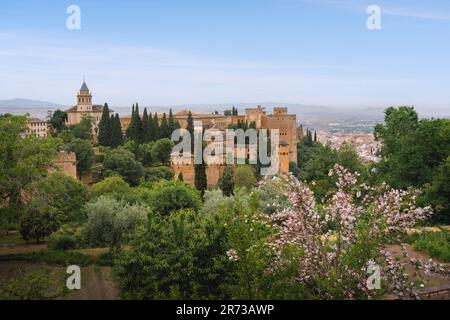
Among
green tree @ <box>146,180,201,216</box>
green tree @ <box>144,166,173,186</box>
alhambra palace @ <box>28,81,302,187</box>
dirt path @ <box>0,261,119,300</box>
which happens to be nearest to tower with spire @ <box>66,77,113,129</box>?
alhambra palace @ <box>28,81,302,187</box>

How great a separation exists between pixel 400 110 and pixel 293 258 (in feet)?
65.9

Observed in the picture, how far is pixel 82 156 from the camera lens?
1575 inches

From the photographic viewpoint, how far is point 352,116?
8894 cm

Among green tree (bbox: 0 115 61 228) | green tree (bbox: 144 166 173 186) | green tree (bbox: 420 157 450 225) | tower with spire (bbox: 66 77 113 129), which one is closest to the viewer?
green tree (bbox: 0 115 61 228)

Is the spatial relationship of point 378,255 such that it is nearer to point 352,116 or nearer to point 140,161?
point 140,161

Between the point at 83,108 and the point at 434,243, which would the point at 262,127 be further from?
the point at 434,243

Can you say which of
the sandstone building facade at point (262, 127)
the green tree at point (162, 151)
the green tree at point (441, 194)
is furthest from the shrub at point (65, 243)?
the green tree at point (162, 151)

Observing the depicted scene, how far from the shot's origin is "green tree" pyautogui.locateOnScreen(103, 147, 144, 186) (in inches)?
1481

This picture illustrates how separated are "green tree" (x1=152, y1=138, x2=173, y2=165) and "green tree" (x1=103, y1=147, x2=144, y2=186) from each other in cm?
516

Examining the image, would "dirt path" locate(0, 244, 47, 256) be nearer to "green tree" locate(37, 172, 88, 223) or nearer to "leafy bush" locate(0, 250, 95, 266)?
"leafy bush" locate(0, 250, 95, 266)

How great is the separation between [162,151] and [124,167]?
6.91 m

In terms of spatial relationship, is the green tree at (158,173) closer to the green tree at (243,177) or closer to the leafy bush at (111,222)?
the green tree at (243,177)

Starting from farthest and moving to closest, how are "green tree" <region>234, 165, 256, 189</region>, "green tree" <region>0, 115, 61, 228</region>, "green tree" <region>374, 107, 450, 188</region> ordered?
1. "green tree" <region>234, 165, 256, 189</region>
2. "green tree" <region>374, 107, 450, 188</region>
3. "green tree" <region>0, 115, 61, 228</region>

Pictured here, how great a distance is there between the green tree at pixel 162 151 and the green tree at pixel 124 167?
5.16m
